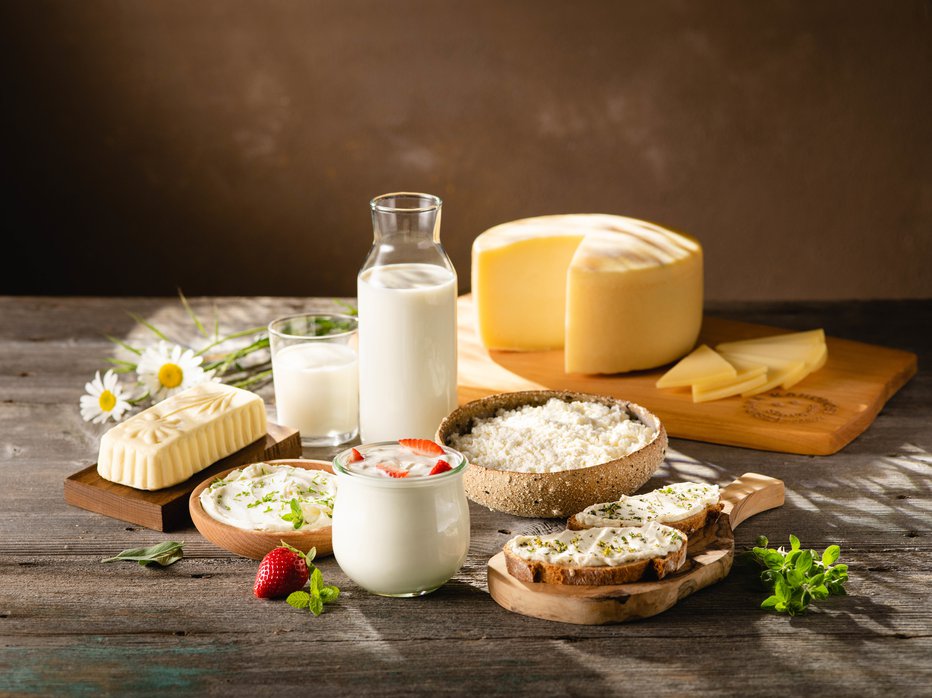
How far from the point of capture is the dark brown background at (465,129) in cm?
425

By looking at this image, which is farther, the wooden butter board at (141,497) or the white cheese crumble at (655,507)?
the wooden butter board at (141,497)

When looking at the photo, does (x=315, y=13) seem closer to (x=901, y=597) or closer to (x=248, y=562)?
(x=248, y=562)

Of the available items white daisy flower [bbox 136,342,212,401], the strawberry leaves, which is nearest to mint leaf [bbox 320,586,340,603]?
the strawberry leaves

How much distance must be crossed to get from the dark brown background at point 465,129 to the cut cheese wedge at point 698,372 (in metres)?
2.09

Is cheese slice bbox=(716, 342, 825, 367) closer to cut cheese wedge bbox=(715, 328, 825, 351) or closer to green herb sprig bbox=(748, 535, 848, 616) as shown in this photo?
cut cheese wedge bbox=(715, 328, 825, 351)

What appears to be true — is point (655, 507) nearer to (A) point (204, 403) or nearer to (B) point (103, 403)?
(A) point (204, 403)

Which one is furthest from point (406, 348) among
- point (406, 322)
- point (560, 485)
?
point (560, 485)

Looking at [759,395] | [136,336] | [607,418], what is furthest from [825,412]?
[136,336]

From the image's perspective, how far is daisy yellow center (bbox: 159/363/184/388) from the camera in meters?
2.38

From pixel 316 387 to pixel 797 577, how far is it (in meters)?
1.04

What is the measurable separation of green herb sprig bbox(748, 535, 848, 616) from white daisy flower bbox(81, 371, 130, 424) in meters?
1.42

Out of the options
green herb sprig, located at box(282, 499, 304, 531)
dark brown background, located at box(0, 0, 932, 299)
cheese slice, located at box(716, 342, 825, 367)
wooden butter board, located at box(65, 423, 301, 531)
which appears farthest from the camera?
dark brown background, located at box(0, 0, 932, 299)

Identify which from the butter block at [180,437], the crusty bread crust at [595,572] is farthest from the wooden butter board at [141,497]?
the crusty bread crust at [595,572]

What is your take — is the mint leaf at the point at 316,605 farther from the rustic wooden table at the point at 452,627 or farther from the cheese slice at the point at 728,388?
the cheese slice at the point at 728,388
